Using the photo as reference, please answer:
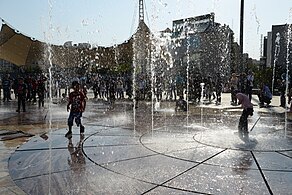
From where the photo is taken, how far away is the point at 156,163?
6113 millimetres

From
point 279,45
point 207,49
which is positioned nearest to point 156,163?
point 207,49

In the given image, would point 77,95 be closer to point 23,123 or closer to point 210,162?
point 23,123

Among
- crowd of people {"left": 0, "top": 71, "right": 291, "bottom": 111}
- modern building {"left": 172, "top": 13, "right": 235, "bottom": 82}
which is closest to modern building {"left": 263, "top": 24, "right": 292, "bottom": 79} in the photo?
modern building {"left": 172, "top": 13, "right": 235, "bottom": 82}

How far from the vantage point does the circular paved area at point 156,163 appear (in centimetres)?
498

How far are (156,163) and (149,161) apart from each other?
0.18 metres

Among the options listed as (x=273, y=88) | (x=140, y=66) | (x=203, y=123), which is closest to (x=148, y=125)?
(x=203, y=123)

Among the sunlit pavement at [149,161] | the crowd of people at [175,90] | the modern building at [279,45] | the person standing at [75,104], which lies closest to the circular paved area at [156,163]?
the sunlit pavement at [149,161]

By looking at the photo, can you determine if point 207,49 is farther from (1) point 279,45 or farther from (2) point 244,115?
(2) point 244,115

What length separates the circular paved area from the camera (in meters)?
4.98

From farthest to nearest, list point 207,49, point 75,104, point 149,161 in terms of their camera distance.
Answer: point 207,49, point 75,104, point 149,161

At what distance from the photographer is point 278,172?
220 inches

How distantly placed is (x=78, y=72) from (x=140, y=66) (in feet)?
60.7

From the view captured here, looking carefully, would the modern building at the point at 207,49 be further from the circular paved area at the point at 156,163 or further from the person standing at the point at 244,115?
the circular paved area at the point at 156,163

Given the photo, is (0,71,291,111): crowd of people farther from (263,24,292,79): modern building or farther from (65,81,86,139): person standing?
(263,24,292,79): modern building
